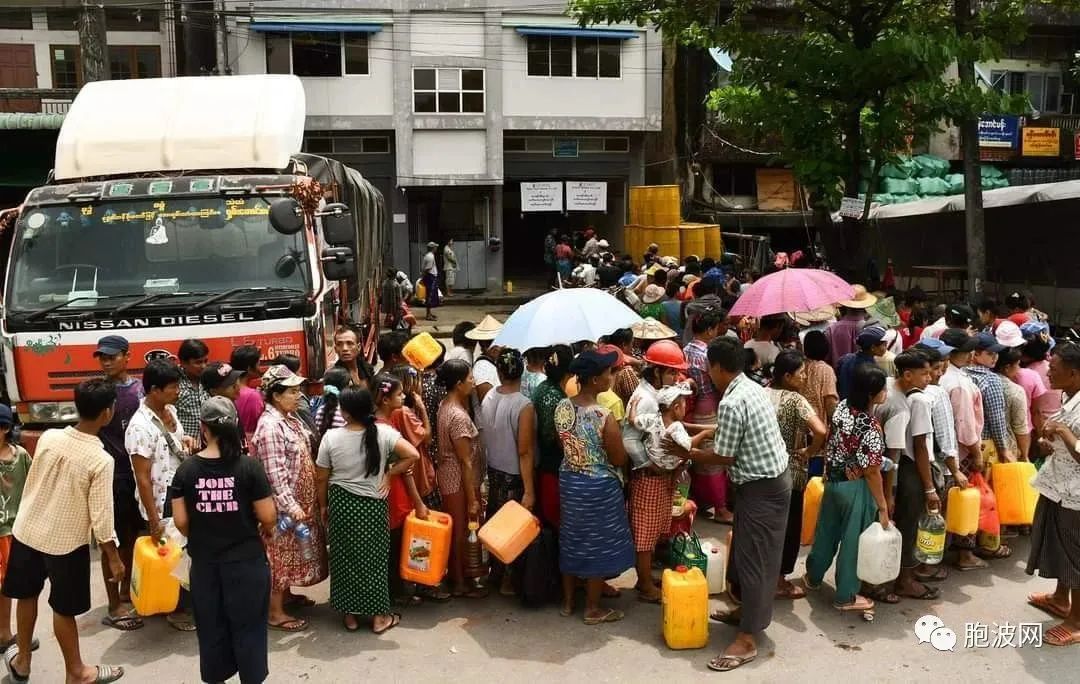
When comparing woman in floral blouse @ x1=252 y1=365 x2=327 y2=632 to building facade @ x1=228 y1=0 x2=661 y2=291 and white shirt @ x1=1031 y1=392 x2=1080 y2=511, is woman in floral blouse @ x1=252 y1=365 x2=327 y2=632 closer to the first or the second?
white shirt @ x1=1031 y1=392 x2=1080 y2=511

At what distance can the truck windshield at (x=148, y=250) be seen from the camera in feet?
21.3

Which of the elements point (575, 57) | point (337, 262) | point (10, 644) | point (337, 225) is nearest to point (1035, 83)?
point (575, 57)

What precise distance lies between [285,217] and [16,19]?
72.0 feet

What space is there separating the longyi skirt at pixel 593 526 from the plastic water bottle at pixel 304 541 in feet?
4.68

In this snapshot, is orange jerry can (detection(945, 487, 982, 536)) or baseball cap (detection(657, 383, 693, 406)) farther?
orange jerry can (detection(945, 487, 982, 536))

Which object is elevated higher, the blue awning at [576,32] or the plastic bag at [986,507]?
the blue awning at [576,32]

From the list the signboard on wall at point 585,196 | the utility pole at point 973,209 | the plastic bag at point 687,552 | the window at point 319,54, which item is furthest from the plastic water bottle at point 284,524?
the signboard on wall at point 585,196

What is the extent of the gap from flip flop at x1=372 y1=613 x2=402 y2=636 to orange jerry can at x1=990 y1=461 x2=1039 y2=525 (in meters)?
3.92

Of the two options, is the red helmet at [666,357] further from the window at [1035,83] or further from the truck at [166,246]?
the window at [1035,83]

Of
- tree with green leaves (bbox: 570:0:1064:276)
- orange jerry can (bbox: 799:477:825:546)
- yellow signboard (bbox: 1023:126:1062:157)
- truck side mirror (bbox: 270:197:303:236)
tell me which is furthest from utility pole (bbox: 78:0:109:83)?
yellow signboard (bbox: 1023:126:1062:157)

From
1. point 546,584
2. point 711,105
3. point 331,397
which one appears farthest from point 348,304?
point 711,105

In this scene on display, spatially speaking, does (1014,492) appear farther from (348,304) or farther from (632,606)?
(348,304)

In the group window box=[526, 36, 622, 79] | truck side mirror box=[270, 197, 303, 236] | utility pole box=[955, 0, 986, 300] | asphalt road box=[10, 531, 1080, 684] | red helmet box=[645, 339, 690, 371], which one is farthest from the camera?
window box=[526, 36, 622, 79]

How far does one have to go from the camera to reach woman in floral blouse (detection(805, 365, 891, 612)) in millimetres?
4824
